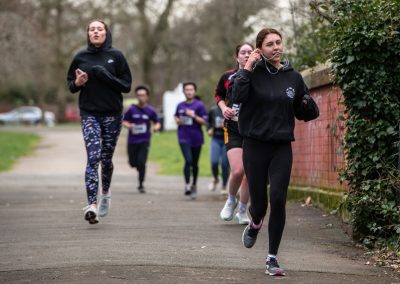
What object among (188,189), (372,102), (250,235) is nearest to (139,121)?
(188,189)

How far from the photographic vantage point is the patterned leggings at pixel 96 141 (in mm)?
9594

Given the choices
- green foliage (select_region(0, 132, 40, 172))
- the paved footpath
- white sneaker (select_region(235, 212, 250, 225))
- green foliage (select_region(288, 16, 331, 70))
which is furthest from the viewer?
green foliage (select_region(0, 132, 40, 172))

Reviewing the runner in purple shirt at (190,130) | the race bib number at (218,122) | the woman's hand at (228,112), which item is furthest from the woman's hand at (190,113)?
the woman's hand at (228,112)

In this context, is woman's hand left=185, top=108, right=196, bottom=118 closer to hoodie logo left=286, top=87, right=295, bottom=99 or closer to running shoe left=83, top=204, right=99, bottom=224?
running shoe left=83, top=204, right=99, bottom=224

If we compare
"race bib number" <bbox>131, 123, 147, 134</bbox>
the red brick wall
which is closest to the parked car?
"race bib number" <bbox>131, 123, 147, 134</bbox>

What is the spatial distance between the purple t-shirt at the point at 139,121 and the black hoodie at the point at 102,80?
19.7ft

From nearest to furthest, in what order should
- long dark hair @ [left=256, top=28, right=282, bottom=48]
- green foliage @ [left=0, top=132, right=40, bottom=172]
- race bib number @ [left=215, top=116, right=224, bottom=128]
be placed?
1. long dark hair @ [left=256, top=28, right=282, bottom=48]
2. race bib number @ [left=215, top=116, right=224, bottom=128]
3. green foliage @ [left=0, top=132, right=40, bottom=172]

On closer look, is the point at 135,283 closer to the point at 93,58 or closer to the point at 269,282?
the point at 269,282

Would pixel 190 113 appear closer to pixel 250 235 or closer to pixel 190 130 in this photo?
pixel 190 130

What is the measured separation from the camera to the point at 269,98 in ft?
22.4

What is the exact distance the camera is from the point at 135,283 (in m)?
6.24

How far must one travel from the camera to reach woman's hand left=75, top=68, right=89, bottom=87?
9500 millimetres

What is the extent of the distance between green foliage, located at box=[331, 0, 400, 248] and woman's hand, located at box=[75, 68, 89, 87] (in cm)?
276

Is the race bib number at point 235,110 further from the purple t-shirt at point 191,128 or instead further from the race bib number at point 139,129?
the race bib number at point 139,129
